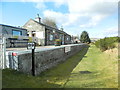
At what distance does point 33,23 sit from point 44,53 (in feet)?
53.1

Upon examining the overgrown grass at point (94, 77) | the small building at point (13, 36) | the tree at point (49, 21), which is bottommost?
the overgrown grass at point (94, 77)

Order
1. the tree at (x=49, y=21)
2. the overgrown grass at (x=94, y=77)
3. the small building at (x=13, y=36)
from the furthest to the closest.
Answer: the tree at (x=49, y=21)
the small building at (x=13, y=36)
the overgrown grass at (x=94, y=77)

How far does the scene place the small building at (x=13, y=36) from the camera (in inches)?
455

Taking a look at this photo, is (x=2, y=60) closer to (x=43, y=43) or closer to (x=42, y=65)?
(x=42, y=65)

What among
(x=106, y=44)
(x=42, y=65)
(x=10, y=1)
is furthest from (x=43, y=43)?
(x=42, y=65)

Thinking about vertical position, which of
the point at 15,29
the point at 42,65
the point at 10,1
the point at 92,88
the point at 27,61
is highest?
the point at 10,1

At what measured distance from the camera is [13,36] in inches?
500

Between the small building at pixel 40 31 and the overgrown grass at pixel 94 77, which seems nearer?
the overgrown grass at pixel 94 77

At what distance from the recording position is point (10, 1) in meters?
8.18

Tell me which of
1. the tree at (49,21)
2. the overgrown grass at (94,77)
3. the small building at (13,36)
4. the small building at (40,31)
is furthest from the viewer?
the tree at (49,21)

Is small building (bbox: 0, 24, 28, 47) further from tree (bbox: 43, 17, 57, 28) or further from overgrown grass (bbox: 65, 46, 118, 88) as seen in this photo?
tree (bbox: 43, 17, 57, 28)

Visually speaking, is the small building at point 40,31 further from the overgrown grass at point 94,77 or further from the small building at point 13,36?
the overgrown grass at point 94,77

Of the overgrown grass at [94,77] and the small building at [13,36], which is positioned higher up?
the small building at [13,36]

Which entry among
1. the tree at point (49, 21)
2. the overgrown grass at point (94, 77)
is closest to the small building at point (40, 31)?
the overgrown grass at point (94, 77)
